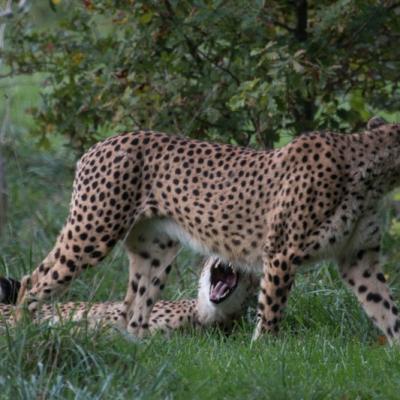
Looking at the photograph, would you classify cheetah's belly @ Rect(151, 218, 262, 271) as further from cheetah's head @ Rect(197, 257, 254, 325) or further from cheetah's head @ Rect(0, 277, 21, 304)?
cheetah's head @ Rect(0, 277, 21, 304)

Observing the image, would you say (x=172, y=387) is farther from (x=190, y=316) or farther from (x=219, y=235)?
(x=190, y=316)

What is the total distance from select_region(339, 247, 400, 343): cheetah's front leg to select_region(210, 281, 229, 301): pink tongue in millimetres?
913

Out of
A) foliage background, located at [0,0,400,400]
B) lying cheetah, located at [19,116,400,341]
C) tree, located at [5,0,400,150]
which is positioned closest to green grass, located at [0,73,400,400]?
foliage background, located at [0,0,400,400]

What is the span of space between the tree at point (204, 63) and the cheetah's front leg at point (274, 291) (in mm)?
969

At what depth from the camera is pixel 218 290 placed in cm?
678

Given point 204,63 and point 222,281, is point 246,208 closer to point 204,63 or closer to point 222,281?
point 222,281

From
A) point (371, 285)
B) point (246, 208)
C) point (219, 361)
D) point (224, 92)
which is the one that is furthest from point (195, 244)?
point (219, 361)

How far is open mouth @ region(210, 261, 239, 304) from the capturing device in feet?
22.1

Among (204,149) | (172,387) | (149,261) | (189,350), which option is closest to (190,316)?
(149,261)

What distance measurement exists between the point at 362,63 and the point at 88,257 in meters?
2.01

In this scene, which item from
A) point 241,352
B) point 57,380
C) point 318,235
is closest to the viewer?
point 57,380

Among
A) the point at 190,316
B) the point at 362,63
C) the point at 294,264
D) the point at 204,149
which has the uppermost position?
the point at 362,63

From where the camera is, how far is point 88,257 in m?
6.09

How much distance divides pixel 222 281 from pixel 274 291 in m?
0.98
